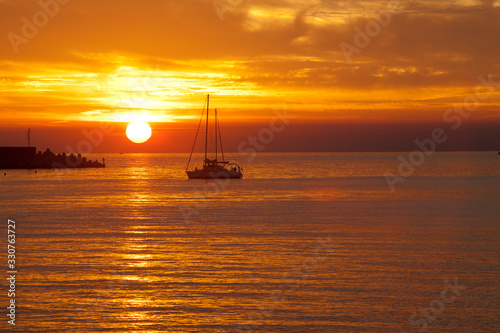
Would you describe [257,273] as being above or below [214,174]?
below

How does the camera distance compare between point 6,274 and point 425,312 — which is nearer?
point 425,312

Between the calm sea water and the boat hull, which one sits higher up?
the boat hull

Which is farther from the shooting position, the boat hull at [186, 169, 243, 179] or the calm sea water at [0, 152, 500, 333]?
the boat hull at [186, 169, 243, 179]

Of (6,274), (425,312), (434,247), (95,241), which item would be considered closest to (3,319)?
(6,274)

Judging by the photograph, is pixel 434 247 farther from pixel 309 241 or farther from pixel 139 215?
pixel 139 215

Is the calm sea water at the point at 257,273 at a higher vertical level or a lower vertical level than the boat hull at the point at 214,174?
lower

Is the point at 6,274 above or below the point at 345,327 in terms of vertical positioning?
above

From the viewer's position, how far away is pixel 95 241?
33.8m

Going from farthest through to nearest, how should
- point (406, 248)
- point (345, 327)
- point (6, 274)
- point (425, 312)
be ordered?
point (406, 248) → point (6, 274) → point (425, 312) → point (345, 327)

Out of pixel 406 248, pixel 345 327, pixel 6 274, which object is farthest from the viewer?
pixel 406 248

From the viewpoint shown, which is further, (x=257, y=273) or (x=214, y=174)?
(x=214, y=174)

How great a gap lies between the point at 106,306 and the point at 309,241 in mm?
16129

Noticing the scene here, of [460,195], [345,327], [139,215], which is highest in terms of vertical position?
[460,195]

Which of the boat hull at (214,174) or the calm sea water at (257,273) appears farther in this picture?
the boat hull at (214,174)
